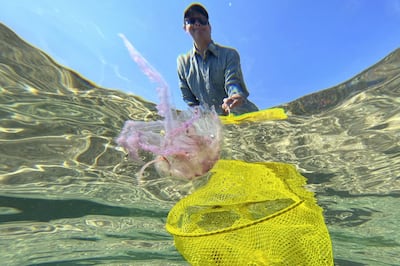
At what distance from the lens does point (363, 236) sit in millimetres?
13742

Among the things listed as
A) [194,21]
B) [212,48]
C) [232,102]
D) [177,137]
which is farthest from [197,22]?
[177,137]

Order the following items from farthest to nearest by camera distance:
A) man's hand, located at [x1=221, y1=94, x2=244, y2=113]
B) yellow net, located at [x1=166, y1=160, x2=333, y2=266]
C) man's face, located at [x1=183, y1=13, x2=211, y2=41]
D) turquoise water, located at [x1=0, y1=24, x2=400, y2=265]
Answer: turquoise water, located at [x1=0, y1=24, x2=400, y2=265] → man's face, located at [x1=183, y1=13, x2=211, y2=41] → man's hand, located at [x1=221, y1=94, x2=244, y2=113] → yellow net, located at [x1=166, y1=160, x2=333, y2=266]

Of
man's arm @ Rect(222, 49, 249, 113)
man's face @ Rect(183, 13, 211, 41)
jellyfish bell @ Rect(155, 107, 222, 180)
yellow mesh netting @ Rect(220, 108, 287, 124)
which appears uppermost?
man's face @ Rect(183, 13, 211, 41)

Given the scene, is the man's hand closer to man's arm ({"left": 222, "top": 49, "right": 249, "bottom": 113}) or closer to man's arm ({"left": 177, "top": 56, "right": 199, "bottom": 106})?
man's arm ({"left": 222, "top": 49, "right": 249, "bottom": 113})

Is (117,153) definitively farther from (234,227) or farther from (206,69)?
(234,227)

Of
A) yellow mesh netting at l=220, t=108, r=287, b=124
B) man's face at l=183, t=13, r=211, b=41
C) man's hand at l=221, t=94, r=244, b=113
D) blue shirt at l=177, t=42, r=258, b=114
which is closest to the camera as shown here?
yellow mesh netting at l=220, t=108, r=287, b=124

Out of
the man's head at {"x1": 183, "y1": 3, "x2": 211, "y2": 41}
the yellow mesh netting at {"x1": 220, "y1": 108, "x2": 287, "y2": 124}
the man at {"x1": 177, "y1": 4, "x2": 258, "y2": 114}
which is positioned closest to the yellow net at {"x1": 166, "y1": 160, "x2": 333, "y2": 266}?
the yellow mesh netting at {"x1": 220, "y1": 108, "x2": 287, "y2": 124}

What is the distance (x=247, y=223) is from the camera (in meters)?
2.63

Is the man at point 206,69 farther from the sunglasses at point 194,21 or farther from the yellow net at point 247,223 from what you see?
the yellow net at point 247,223

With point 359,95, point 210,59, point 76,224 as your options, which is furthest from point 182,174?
point 76,224

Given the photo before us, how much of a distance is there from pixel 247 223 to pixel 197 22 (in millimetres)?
3740

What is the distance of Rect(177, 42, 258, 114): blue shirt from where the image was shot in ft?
19.2

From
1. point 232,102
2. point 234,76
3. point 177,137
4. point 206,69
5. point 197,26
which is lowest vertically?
point 177,137

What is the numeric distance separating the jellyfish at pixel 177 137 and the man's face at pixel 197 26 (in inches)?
105
